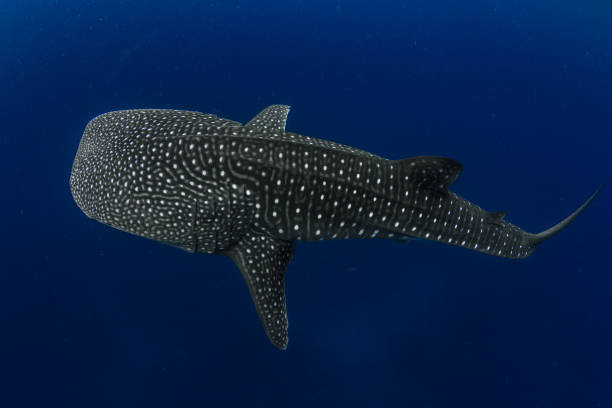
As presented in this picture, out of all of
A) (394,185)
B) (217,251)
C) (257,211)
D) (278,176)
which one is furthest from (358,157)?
(217,251)

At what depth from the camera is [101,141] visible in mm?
3654

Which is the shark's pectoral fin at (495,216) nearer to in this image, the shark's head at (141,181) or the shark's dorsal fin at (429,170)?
the shark's dorsal fin at (429,170)

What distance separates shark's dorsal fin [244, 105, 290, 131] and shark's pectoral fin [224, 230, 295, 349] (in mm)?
1534

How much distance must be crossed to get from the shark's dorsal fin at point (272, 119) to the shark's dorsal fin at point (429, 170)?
173cm

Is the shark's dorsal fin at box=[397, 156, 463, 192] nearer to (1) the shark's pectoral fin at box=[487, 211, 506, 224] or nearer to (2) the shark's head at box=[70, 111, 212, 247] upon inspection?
(1) the shark's pectoral fin at box=[487, 211, 506, 224]

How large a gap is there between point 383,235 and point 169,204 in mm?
2113

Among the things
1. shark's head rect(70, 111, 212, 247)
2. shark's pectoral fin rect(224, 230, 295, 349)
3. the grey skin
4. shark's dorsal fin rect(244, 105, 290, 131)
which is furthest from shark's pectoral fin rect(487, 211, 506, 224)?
shark's head rect(70, 111, 212, 247)

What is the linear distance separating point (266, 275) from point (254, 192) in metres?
0.90

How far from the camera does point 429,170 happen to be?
3592 millimetres

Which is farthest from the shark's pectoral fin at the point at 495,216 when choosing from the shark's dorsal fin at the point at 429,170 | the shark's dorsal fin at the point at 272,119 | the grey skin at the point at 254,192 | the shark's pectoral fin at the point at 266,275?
the shark's dorsal fin at the point at 272,119

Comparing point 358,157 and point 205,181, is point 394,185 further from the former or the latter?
point 205,181

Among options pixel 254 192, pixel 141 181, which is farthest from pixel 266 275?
pixel 141 181

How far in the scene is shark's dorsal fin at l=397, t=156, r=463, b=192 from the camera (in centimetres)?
356

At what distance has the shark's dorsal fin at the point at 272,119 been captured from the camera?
4639 millimetres
